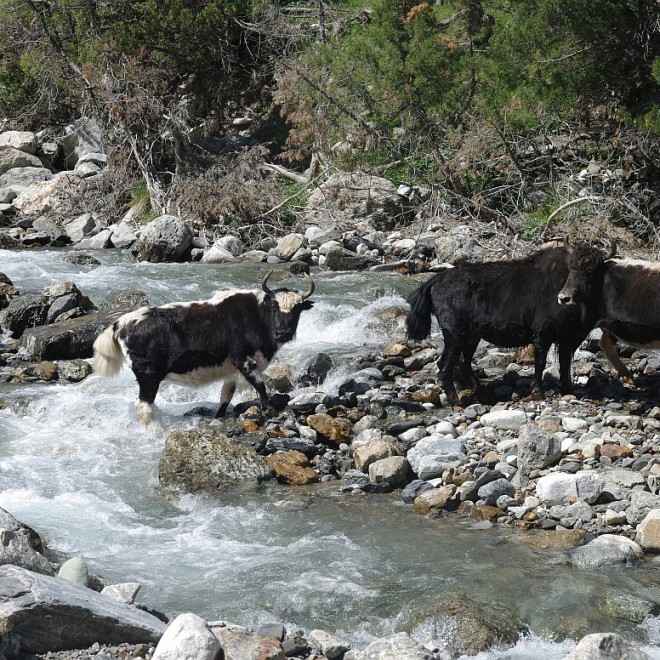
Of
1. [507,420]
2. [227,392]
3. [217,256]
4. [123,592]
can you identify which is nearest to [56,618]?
[123,592]

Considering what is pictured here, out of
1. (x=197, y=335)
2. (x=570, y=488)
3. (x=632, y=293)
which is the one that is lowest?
(x=570, y=488)

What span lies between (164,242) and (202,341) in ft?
27.4

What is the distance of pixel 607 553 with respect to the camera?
650 centimetres

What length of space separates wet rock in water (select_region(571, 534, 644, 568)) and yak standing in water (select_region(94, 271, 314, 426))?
14.0ft

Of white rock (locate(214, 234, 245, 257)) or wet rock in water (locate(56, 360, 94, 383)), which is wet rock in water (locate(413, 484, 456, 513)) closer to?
wet rock in water (locate(56, 360, 94, 383))

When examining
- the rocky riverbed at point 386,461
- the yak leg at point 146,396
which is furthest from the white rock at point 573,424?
the yak leg at point 146,396

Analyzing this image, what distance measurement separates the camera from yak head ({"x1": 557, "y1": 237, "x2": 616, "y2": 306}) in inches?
376

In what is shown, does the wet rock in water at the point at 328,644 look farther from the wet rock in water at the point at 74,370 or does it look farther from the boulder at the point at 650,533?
the wet rock in water at the point at 74,370

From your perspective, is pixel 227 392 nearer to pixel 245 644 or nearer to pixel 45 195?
pixel 245 644

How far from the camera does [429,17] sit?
1731cm

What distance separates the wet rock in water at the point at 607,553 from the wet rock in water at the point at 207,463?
119 inches

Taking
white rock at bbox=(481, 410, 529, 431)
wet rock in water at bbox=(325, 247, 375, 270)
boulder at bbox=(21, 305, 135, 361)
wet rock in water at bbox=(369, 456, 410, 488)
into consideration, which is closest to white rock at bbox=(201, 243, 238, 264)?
wet rock in water at bbox=(325, 247, 375, 270)

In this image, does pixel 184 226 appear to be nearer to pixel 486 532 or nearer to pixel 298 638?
pixel 486 532

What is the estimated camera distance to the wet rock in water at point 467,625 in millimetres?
5543
